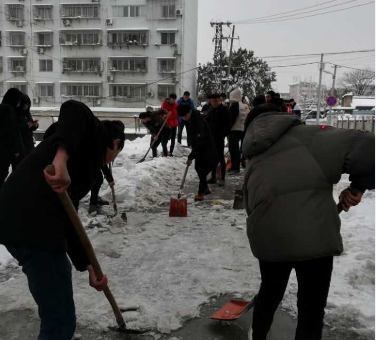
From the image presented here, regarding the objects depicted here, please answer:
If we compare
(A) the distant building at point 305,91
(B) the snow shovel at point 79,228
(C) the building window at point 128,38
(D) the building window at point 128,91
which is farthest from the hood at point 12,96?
(A) the distant building at point 305,91

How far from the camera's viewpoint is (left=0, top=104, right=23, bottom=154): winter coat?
181 inches

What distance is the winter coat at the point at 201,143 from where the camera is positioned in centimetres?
634

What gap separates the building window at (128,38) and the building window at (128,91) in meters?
3.89

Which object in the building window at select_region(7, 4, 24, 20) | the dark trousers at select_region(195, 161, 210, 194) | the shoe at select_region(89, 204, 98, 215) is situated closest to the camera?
the shoe at select_region(89, 204, 98, 215)

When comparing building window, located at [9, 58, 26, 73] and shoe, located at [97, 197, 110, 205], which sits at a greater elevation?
building window, located at [9, 58, 26, 73]

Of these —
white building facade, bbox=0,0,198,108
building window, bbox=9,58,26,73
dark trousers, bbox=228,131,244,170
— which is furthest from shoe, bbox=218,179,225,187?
building window, bbox=9,58,26,73

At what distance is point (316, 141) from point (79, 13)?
128 ft

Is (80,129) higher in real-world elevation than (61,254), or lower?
higher

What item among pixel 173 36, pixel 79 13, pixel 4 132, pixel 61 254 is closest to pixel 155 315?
pixel 61 254

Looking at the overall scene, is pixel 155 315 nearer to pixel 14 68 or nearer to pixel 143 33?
pixel 143 33

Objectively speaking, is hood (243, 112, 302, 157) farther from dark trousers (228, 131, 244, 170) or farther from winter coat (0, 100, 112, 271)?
dark trousers (228, 131, 244, 170)

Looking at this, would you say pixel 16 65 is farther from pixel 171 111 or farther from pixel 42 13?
pixel 171 111

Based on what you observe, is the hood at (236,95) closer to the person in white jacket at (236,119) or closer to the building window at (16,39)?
the person in white jacket at (236,119)

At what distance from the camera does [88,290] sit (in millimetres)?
3326
